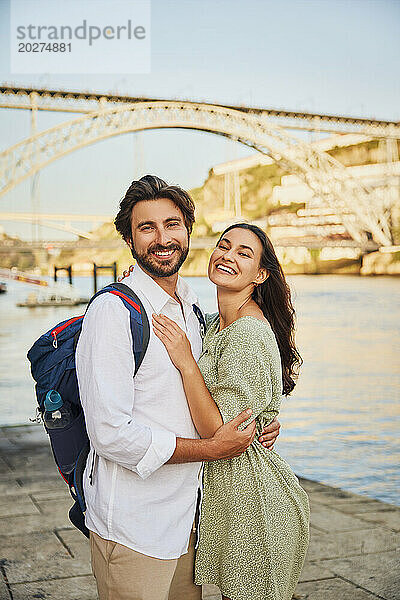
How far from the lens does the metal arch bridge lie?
25.4 m

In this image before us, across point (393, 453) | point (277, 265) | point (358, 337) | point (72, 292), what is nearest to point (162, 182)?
point (277, 265)

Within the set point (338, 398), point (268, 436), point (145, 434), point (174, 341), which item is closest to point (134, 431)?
point (145, 434)

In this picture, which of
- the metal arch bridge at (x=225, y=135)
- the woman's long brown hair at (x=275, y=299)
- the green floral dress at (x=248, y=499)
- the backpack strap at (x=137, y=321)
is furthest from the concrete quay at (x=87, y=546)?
the metal arch bridge at (x=225, y=135)

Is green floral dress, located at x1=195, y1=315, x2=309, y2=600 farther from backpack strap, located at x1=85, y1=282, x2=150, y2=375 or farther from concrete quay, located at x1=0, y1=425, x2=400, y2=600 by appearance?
concrete quay, located at x1=0, y1=425, x2=400, y2=600

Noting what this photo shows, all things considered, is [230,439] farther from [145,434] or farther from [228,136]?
[228,136]

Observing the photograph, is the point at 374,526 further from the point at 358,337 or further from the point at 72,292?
the point at 72,292

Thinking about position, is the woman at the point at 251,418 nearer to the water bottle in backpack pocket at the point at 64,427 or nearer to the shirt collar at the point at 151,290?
the shirt collar at the point at 151,290

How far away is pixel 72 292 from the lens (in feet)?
89.8

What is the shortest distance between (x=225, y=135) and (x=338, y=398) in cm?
2227

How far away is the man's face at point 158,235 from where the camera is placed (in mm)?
1368

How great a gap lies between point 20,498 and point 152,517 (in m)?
1.86

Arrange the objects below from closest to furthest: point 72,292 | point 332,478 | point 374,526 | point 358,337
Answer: point 374,526
point 332,478
point 358,337
point 72,292

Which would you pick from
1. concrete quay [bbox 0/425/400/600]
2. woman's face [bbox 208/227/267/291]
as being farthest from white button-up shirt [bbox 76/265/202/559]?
concrete quay [bbox 0/425/400/600]

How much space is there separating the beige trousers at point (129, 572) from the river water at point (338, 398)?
0.83 meters
